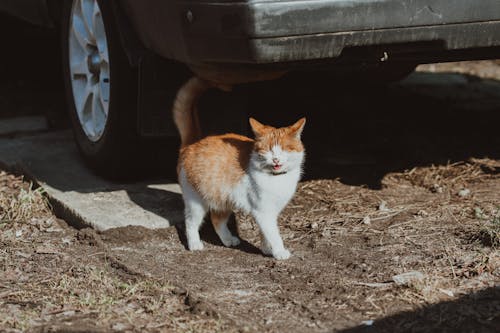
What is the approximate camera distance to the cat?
416 cm

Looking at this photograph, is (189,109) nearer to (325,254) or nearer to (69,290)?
(325,254)

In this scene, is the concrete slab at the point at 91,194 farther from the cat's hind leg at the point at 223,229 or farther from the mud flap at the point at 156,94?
the mud flap at the point at 156,94

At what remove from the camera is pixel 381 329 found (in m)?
3.39

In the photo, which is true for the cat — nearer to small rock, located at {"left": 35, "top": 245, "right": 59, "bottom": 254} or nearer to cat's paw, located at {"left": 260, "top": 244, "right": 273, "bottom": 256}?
cat's paw, located at {"left": 260, "top": 244, "right": 273, "bottom": 256}

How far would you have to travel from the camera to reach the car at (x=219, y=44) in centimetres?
379

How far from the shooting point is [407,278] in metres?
3.81

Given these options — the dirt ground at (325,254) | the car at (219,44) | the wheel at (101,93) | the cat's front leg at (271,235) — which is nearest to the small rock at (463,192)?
the dirt ground at (325,254)

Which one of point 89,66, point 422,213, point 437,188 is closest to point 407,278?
point 422,213

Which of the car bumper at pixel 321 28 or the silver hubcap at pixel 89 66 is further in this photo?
the silver hubcap at pixel 89 66

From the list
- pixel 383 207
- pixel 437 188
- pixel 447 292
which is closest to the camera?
pixel 447 292

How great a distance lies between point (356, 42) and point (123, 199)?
64.8 inches

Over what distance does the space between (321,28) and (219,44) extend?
426 mm

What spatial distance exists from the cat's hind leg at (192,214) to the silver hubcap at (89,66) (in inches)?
33.5

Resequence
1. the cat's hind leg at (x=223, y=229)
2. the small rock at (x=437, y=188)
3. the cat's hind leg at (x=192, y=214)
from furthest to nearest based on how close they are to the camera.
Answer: the small rock at (x=437, y=188), the cat's hind leg at (x=223, y=229), the cat's hind leg at (x=192, y=214)
